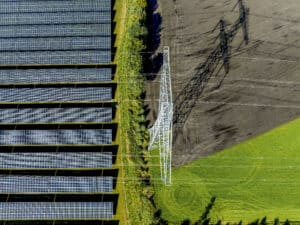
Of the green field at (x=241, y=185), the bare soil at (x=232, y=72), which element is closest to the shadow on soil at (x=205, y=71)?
the bare soil at (x=232, y=72)

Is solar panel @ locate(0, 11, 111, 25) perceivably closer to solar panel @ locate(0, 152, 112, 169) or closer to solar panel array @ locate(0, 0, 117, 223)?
solar panel array @ locate(0, 0, 117, 223)

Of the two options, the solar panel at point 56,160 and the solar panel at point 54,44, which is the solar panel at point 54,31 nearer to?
the solar panel at point 54,44

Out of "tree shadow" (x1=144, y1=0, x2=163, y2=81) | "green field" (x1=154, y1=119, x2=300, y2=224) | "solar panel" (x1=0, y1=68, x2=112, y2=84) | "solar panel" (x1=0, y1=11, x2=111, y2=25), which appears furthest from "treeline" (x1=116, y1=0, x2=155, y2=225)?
"solar panel" (x1=0, y1=11, x2=111, y2=25)

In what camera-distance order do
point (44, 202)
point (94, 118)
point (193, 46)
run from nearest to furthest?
point (44, 202)
point (94, 118)
point (193, 46)

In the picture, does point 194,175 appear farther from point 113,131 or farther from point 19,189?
point 19,189

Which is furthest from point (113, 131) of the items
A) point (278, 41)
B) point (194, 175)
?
point (278, 41)
